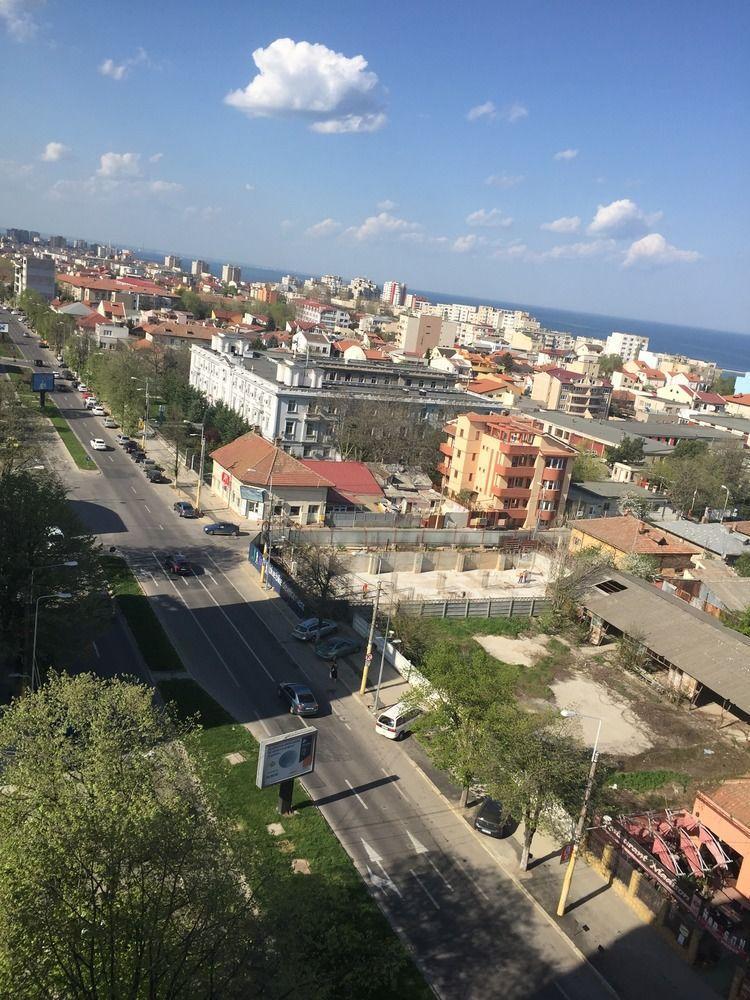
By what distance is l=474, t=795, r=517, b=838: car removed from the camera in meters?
23.7

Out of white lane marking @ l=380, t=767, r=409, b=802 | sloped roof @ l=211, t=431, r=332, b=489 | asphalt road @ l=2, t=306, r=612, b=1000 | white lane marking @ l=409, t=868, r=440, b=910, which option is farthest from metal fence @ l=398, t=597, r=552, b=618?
white lane marking @ l=409, t=868, r=440, b=910

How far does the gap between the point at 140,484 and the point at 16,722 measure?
44.6 metres

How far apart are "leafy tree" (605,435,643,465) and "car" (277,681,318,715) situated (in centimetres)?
6646

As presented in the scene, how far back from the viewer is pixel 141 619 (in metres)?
35.2

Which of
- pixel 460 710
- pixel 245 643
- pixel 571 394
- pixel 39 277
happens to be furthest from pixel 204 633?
pixel 39 277

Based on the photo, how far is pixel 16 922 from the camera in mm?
12062

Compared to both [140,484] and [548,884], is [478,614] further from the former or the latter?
[140,484]

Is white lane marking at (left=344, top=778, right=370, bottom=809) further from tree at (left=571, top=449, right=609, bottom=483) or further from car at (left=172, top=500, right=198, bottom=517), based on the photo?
tree at (left=571, top=449, right=609, bottom=483)

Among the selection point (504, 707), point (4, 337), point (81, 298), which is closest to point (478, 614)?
point (504, 707)

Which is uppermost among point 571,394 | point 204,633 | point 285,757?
point 571,394

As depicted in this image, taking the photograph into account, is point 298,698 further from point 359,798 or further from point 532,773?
point 532,773

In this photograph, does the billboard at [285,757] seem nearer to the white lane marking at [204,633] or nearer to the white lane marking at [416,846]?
the white lane marking at [416,846]

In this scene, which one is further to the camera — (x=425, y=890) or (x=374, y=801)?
(x=374, y=801)

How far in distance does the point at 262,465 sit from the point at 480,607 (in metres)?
21.7
